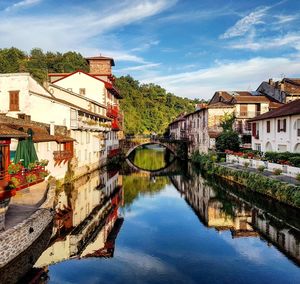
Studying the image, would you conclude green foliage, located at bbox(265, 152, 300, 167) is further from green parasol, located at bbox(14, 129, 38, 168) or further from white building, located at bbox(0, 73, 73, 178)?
green parasol, located at bbox(14, 129, 38, 168)

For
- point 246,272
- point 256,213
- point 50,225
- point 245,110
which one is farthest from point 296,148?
point 50,225

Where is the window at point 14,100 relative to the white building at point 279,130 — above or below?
above

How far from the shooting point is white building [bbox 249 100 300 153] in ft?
106

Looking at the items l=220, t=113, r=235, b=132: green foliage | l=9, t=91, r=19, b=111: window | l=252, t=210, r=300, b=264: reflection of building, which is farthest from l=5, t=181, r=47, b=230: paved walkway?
l=220, t=113, r=235, b=132: green foliage

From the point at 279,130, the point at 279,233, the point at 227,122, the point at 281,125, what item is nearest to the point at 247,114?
the point at 227,122

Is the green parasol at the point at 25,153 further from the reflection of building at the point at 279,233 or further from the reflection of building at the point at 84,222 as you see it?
the reflection of building at the point at 279,233

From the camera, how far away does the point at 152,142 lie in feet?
210

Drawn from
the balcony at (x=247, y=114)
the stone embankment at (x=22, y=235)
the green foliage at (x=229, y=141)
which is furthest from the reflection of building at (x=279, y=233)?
the balcony at (x=247, y=114)

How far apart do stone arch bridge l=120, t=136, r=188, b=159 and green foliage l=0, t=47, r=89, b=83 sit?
2700cm

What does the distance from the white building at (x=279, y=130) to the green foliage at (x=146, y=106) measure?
54664 mm

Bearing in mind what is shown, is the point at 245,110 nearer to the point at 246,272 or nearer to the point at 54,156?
the point at 54,156

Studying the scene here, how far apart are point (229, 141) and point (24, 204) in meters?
33.3

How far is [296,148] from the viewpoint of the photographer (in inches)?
1277

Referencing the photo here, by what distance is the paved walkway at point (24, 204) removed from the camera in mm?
14531
